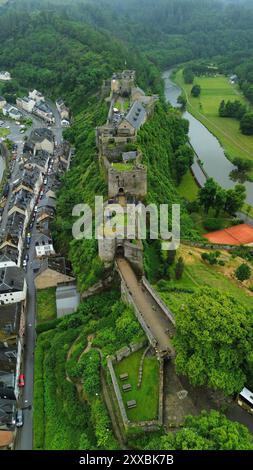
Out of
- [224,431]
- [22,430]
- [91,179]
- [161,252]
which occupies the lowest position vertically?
[22,430]

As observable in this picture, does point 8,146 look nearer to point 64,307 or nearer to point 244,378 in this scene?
point 64,307

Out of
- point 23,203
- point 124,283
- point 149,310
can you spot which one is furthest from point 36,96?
point 149,310

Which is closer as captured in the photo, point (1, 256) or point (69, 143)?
point (1, 256)

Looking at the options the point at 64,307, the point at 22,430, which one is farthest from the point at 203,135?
the point at 22,430

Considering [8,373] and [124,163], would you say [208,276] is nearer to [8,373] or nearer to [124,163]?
[124,163]

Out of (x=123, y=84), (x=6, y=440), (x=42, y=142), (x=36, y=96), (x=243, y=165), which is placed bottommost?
(x=6, y=440)

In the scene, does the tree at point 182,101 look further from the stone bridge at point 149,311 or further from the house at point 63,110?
the stone bridge at point 149,311
